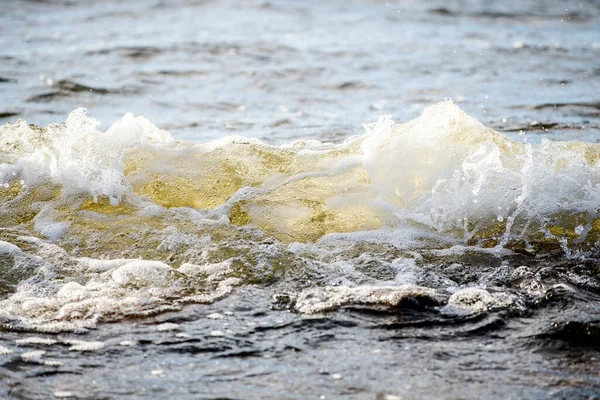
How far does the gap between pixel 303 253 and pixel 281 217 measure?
0.50m

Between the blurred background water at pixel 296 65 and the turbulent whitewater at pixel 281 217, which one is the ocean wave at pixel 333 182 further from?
the blurred background water at pixel 296 65

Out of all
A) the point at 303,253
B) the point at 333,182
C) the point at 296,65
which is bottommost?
the point at 303,253

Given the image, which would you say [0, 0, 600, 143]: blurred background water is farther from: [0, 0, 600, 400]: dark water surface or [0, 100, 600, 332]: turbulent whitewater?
[0, 100, 600, 332]: turbulent whitewater

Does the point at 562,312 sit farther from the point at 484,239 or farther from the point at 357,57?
the point at 357,57

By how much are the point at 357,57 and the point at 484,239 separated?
23.9ft

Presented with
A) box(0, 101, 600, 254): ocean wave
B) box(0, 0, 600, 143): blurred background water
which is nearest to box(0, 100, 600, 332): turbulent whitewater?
box(0, 101, 600, 254): ocean wave

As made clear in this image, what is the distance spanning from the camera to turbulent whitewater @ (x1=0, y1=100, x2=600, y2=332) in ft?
11.5

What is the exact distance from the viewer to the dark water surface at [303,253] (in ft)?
9.27

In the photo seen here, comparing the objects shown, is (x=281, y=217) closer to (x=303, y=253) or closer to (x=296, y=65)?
(x=303, y=253)

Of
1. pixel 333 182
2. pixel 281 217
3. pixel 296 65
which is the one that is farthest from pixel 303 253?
pixel 296 65

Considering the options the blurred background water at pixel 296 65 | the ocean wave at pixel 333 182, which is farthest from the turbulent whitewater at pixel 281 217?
the blurred background water at pixel 296 65

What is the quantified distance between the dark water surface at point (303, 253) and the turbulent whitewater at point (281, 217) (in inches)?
0.5

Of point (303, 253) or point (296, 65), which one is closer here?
point (303, 253)

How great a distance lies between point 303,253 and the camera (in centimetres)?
401
